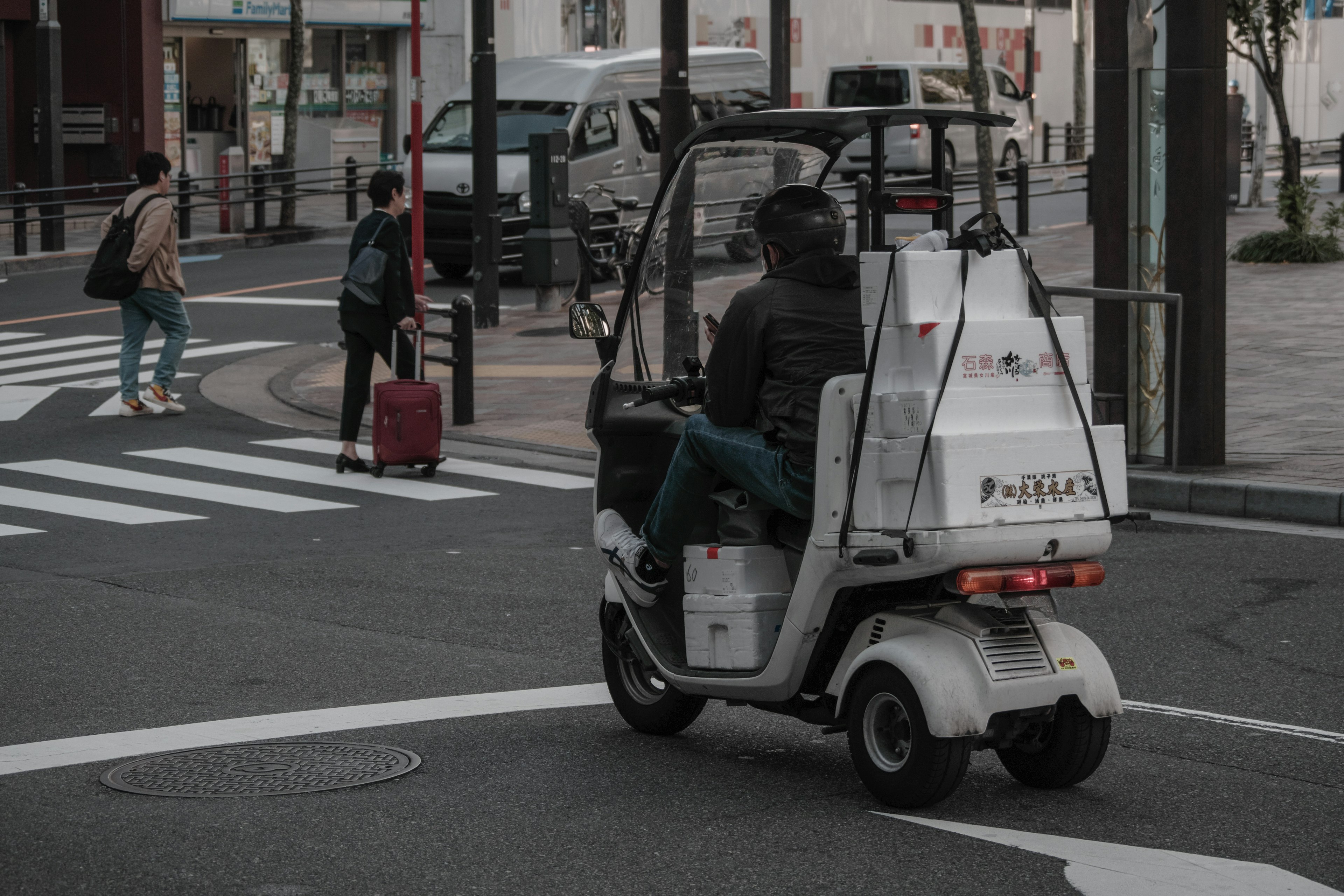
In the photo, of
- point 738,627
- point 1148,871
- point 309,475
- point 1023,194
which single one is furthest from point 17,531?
point 1023,194

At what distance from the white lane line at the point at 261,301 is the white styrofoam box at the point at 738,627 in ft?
49.5

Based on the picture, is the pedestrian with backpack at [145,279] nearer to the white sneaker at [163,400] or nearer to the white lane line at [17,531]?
the white sneaker at [163,400]

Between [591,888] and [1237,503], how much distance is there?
6394mm

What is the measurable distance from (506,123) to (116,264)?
9.99 metres

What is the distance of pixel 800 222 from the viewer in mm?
5336

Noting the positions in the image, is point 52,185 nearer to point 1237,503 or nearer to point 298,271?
point 298,271

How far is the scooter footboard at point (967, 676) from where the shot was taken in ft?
15.9

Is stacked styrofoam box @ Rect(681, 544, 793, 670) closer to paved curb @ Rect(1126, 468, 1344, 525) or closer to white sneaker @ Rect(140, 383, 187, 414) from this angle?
paved curb @ Rect(1126, 468, 1344, 525)

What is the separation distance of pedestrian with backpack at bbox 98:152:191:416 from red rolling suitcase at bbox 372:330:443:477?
299cm

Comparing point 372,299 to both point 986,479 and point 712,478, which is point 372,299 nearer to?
point 712,478

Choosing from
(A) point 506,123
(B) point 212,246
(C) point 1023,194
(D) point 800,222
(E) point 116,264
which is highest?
(A) point 506,123

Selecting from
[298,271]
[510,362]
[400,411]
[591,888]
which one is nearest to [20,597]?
[400,411]

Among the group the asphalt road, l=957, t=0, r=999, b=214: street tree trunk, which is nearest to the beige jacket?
the asphalt road

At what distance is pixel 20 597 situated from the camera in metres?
8.01
